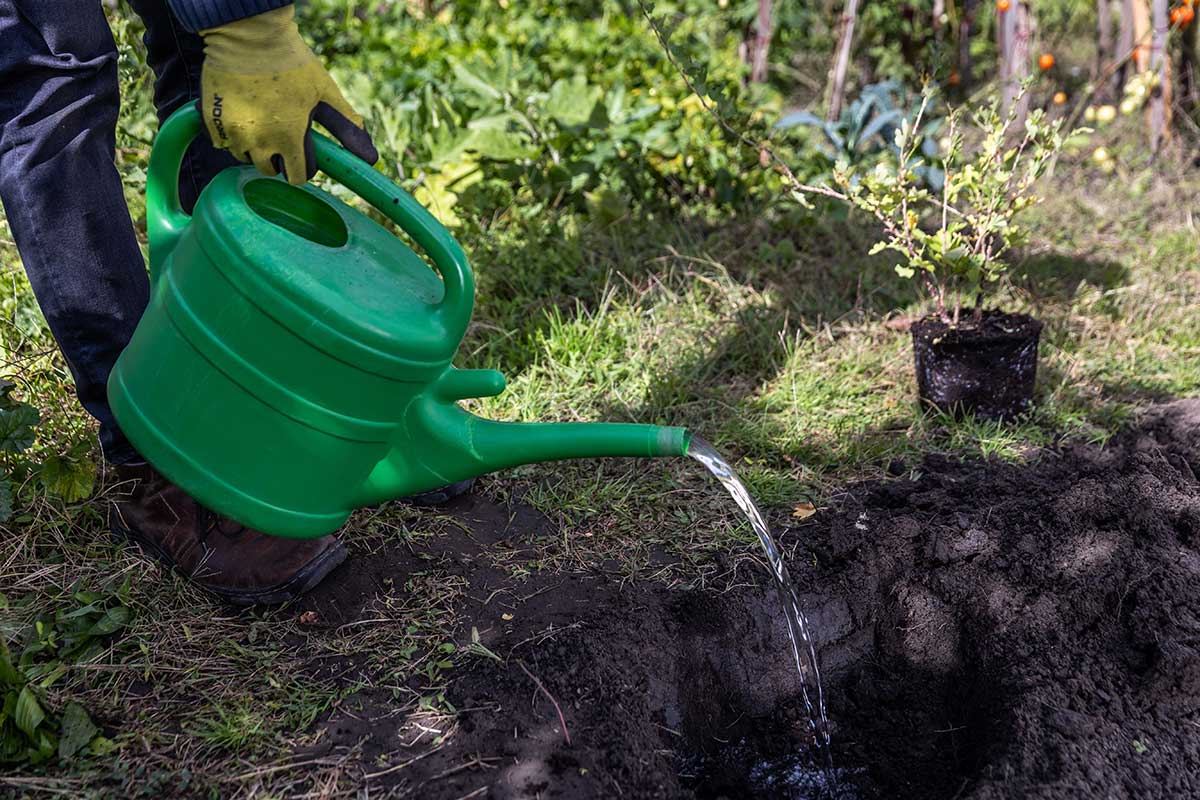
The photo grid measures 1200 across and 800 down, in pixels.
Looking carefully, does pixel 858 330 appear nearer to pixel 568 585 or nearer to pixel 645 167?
pixel 645 167

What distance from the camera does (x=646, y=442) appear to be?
1.43 m

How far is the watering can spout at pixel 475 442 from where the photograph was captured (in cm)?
144

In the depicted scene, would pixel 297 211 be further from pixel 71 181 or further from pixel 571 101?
pixel 571 101

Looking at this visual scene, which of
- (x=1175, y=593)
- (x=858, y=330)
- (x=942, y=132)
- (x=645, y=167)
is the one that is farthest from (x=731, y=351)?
(x=942, y=132)

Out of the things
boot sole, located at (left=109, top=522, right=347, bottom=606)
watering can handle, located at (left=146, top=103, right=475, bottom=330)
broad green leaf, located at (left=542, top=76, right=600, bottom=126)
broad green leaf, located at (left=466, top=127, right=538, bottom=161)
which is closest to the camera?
watering can handle, located at (left=146, top=103, right=475, bottom=330)

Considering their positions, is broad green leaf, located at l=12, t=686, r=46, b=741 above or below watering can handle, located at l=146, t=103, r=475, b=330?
below

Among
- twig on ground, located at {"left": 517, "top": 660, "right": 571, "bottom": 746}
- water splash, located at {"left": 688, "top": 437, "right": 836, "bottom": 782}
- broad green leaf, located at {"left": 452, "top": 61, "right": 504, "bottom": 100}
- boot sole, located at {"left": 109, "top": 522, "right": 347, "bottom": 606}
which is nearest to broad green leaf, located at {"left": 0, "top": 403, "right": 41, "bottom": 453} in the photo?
boot sole, located at {"left": 109, "top": 522, "right": 347, "bottom": 606}

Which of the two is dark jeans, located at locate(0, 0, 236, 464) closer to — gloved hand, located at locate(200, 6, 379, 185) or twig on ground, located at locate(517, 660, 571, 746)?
gloved hand, located at locate(200, 6, 379, 185)

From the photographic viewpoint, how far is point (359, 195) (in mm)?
1396

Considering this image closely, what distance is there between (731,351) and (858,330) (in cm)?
38

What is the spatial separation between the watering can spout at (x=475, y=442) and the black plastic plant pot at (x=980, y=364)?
1.11 meters

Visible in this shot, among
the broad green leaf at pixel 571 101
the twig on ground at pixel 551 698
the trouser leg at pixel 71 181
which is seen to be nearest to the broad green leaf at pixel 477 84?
the broad green leaf at pixel 571 101

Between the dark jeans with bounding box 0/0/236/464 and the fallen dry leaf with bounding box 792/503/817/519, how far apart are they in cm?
128

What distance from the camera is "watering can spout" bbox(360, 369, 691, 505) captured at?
1.44m
